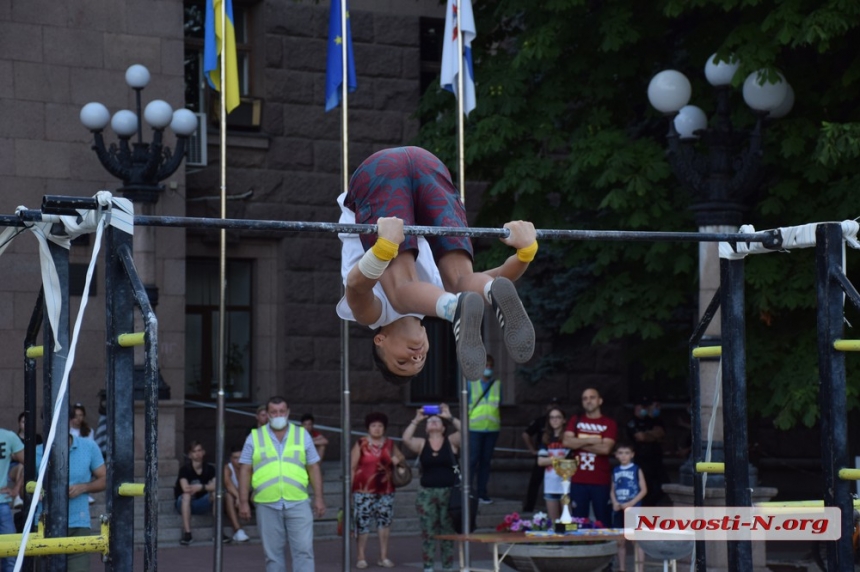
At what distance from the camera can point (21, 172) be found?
51.6 ft

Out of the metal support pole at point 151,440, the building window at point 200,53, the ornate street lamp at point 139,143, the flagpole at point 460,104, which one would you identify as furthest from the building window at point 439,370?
the metal support pole at point 151,440

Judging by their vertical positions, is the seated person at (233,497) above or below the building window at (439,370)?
below

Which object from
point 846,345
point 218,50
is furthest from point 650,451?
point 846,345

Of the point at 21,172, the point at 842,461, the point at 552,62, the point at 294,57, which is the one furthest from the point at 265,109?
the point at 842,461

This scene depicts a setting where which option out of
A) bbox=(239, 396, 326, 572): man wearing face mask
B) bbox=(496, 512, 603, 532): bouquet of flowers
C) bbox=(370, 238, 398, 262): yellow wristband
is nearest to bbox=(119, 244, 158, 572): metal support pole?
bbox=(370, 238, 398, 262): yellow wristband

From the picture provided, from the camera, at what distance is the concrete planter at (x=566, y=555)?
11.5m

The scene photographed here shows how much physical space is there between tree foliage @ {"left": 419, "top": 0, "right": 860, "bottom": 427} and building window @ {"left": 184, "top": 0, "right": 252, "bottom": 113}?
11.6 feet

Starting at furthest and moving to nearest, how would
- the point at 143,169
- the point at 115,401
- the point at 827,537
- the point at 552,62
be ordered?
Answer: the point at 143,169 < the point at 552,62 < the point at 827,537 < the point at 115,401

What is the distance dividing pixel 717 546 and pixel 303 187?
826 centimetres

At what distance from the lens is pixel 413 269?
7.09 m

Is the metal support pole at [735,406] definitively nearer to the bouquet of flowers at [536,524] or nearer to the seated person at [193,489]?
the bouquet of flowers at [536,524]

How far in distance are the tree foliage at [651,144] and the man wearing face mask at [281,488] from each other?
3.45m

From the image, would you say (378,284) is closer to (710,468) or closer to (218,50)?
(710,468)

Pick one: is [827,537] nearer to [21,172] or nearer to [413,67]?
[21,172]
